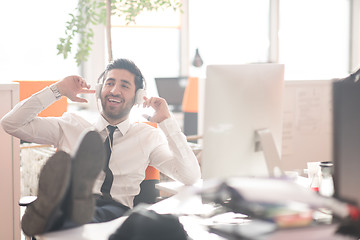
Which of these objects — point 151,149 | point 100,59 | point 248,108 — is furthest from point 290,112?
point 100,59

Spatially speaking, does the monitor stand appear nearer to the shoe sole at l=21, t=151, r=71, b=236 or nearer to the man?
the man

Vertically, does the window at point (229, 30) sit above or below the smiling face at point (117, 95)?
above

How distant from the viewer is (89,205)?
153cm

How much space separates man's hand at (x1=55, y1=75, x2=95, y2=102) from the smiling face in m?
0.11

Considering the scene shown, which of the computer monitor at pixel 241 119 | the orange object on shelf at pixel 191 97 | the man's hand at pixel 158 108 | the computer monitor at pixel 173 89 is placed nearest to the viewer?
the computer monitor at pixel 241 119

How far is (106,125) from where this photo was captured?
2484 millimetres

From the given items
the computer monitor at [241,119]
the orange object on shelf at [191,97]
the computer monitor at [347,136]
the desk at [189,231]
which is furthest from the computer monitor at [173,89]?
the computer monitor at [347,136]

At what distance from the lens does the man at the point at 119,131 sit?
93.4 inches

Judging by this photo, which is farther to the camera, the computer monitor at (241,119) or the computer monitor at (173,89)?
the computer monitor at (173,89)

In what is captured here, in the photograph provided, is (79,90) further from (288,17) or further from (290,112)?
(288,17)

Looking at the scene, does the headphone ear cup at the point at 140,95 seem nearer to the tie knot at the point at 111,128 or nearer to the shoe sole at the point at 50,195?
the tie knot at the point at 111,128

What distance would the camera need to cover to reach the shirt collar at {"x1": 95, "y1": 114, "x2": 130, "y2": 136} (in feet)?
8.15

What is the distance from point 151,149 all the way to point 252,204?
126 cm

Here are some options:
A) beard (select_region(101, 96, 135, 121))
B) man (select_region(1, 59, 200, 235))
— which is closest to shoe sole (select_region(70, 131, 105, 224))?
man (select_region(1, 59, 200, 235))
